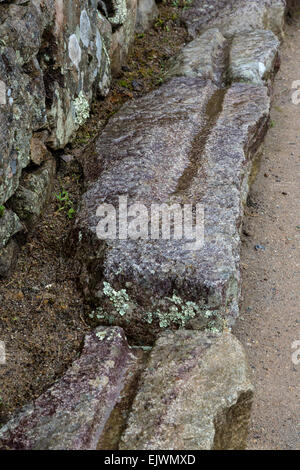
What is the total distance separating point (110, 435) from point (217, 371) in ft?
1.81

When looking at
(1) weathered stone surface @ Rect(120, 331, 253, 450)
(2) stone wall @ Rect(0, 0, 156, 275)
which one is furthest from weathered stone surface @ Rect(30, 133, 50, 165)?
(1) weathered stone surface @ Rect(120, 331, 253, 450)

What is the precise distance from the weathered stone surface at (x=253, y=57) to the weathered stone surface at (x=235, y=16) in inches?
10.8

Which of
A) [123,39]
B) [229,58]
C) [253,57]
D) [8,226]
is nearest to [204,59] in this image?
[229,58]

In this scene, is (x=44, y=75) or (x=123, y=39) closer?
(x=44, y=75)

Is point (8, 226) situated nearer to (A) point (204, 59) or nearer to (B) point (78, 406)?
(B) point (78, 406)

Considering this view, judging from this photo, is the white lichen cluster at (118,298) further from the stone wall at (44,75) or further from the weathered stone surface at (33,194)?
the weathered stone surface at (33,194)

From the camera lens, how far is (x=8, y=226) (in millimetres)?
3053

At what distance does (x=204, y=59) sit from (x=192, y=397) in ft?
10.5

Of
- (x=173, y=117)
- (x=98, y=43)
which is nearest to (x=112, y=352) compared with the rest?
(x=173, y=117)

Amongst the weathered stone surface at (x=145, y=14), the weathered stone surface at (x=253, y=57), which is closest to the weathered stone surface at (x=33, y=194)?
the weathered stone surface at (x=253, y=57)

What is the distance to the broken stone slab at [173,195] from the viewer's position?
9.61 ft

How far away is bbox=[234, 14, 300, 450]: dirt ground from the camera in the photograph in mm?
2836

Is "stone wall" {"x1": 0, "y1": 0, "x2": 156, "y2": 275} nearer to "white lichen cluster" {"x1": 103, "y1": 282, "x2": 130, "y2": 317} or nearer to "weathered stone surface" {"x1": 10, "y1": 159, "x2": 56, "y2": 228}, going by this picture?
"weathered stone surface" {"x1": 10, "y1": 159, "x2": 56, "y2": 228}

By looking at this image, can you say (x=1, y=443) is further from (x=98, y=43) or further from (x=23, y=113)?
(x=98, y=43)
